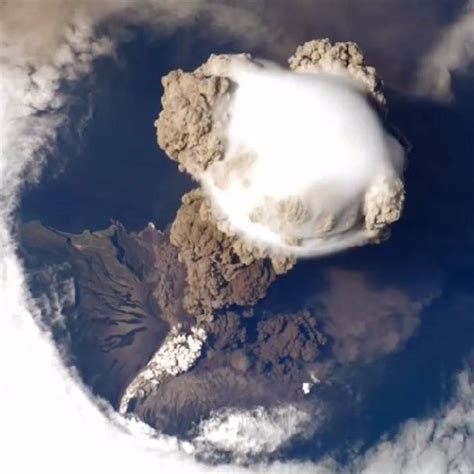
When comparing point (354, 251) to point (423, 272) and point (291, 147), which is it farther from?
point (291, 147)

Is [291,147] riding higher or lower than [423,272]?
higher

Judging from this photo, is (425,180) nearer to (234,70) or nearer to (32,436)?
(234,70)

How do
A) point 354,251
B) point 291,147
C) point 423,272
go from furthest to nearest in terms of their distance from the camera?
1. point 423,272
2. point 354,251
3. point 291,147

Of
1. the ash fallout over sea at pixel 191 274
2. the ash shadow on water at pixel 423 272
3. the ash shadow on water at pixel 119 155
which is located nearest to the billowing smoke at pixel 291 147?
the ash fallout over sea at pixel 191 274

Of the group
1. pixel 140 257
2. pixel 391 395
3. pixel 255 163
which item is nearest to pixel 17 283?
pixel 140 257

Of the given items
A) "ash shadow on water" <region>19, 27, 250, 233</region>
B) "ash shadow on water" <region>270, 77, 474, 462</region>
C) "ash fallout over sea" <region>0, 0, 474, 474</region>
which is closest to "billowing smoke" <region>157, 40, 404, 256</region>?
"ash fallout over sea" <region>0, 0, 474, 474</region>

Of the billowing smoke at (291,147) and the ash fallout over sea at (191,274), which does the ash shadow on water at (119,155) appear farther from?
the billowing smoke at (291,147)

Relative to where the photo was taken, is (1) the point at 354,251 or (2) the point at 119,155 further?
(2) the point at 119,155

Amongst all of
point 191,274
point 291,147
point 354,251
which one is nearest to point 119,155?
point 191,274
